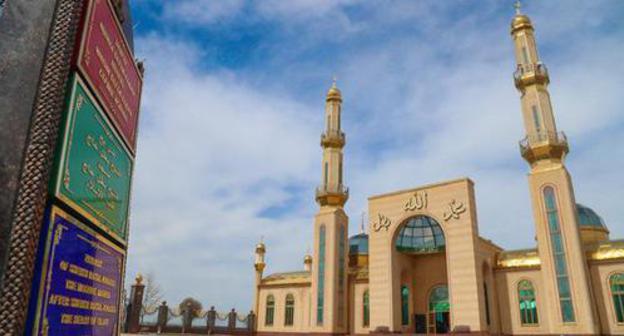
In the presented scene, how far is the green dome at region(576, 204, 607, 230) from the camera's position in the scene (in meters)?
26.8

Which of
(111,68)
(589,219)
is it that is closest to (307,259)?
(589,219)

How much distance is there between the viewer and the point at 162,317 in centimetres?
2952

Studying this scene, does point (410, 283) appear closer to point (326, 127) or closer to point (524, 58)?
point (326, 127)

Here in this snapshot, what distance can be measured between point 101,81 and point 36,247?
125 cm

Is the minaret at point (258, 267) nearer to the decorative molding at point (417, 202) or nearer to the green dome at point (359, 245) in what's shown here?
the green dome at point (359, 245)

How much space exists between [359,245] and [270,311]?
314 inches

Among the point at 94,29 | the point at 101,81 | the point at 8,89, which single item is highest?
the point at 94,29

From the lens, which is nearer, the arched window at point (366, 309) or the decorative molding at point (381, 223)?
the decorative molding at point (381, 223)

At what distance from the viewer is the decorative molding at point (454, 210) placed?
2275cm

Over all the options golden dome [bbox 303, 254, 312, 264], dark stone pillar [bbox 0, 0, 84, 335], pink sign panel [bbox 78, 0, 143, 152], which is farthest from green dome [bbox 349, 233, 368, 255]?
dark stone pillar [bbox 0, 0, 84, 335]

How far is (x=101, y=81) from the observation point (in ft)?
9.65

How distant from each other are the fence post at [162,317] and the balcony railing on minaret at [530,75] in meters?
24.9

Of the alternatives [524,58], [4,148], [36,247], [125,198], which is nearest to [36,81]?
[4,148]

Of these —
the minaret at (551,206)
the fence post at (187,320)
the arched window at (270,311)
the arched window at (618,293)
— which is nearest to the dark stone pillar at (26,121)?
the minaret at (551,206)
